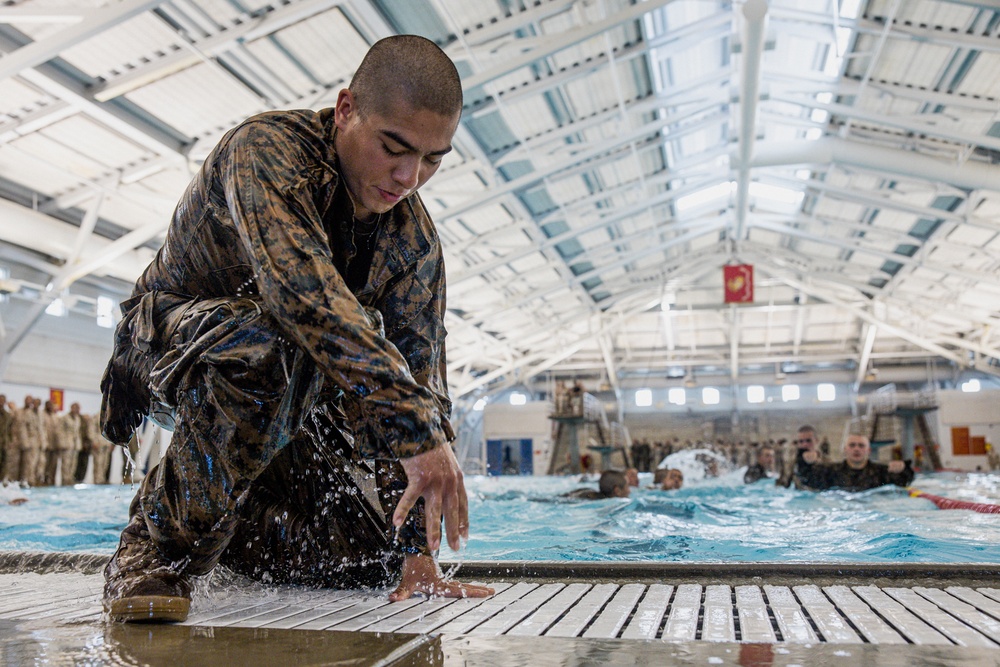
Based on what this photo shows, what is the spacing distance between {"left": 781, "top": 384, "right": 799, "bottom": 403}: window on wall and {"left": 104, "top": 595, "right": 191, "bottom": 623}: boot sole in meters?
38.7

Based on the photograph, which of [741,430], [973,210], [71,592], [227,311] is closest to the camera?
[227,311]

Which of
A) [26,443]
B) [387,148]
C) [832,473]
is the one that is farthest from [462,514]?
[26,443]

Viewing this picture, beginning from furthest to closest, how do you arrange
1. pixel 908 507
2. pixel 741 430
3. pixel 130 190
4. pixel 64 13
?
1. pixel 741 430
2. pixel 130 190
3. pixel 908 507
4. pixel 64 13

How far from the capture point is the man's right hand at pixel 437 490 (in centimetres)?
158

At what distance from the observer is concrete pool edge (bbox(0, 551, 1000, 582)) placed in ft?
8.09

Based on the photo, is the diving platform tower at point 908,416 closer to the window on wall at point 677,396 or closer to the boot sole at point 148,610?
the window on wall at point 677,396

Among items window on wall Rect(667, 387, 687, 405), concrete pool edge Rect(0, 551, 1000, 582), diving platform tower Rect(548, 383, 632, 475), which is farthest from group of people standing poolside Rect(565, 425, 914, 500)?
window on wall Rect(667, 387, 687, 405)

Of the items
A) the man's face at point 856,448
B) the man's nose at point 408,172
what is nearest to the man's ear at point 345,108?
the man's nose at point 408,172

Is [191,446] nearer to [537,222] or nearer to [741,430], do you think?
[537,222]

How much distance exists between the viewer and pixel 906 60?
13.2 meters

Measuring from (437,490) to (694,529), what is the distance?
20.2 ft

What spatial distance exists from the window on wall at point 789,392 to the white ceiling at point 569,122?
426 inches

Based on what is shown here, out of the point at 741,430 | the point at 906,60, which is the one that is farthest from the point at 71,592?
the point at 741,430

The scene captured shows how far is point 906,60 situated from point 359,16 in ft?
29.2
